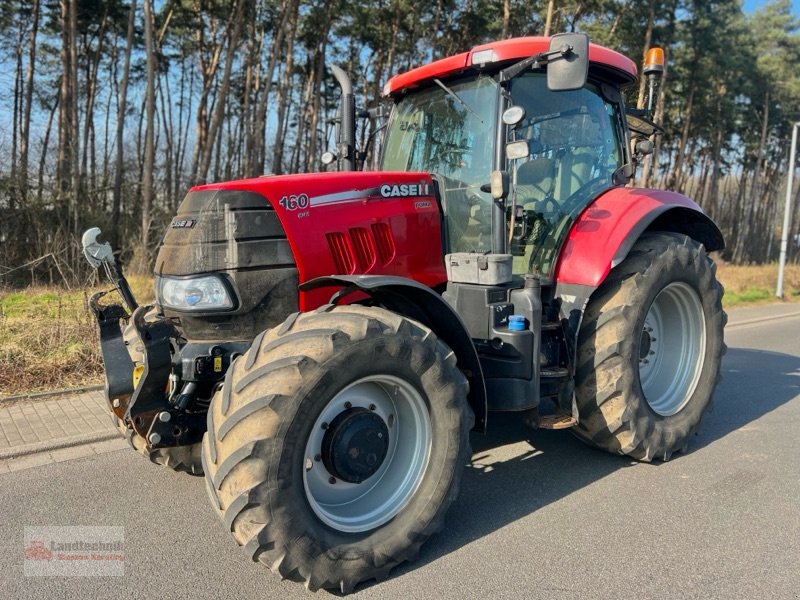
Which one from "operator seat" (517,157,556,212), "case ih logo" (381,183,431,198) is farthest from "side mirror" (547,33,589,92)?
"case ih logo" (381,183,431,198)

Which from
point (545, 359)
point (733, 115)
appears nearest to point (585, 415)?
point (545, 359)

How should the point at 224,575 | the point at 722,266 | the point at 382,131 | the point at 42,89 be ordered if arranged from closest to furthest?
the point at 224,575
the point at 382,131
the point at 722,266
the point at 42,89

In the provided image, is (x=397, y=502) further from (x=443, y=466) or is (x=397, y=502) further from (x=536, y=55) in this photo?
(x=536, y=55)

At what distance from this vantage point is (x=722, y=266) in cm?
2178

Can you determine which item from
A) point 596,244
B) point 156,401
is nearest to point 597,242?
point 596,244

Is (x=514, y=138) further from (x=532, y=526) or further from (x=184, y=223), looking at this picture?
(x=532, y=526)

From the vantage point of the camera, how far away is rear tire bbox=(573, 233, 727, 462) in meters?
3.65

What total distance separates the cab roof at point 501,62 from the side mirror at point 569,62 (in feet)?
0.90

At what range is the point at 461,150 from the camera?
3.75 metres

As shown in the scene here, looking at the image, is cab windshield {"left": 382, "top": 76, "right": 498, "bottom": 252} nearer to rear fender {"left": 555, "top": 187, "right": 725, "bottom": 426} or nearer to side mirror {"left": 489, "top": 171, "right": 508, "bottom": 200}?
side mirror {"left": 489, "top": 171, "right": 508, "bottom": 200}

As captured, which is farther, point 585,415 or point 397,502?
point 585,415

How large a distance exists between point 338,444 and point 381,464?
302 millimetres

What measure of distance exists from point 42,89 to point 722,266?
28.5m

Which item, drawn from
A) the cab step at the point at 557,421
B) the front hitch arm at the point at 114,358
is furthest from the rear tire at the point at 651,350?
the front hitch arm at the point at 114,358
